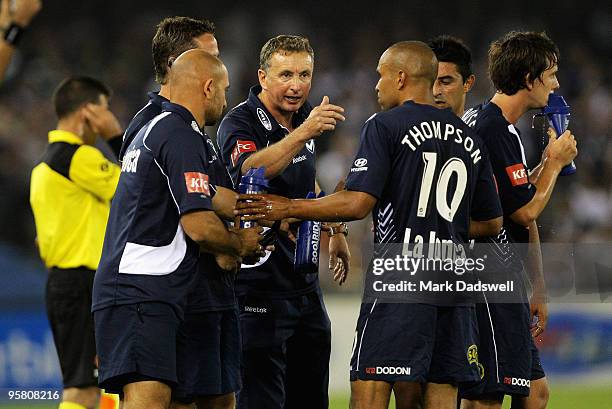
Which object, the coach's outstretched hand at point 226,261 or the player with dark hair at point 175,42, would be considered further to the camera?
the player with dark hair at point 175,42

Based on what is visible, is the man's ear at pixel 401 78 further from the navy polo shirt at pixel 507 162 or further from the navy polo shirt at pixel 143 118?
the navy polo shirt at pixel 143 118

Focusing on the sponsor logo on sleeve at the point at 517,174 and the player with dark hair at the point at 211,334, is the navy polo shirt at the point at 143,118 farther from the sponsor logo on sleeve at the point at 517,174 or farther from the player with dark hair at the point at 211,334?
the sponsor logo on sleeve at the point at 517,174

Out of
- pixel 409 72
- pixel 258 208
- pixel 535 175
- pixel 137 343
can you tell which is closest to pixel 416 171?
pixel 409 72

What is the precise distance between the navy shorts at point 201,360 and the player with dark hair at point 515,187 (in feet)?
5.08

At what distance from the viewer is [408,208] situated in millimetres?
5207

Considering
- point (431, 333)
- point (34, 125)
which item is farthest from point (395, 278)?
point (34, 125)

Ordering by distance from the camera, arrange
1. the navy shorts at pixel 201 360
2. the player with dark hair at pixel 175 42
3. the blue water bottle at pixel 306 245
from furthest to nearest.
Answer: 1. the player with dark hair at pixel 175 42
2. the blue water bottle at pixel 306 245
3. the navy shorts at pixel 201 360

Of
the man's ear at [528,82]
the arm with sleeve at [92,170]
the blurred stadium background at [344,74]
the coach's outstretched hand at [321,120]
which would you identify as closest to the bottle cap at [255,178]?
the coach's outstretched hand at [321,120]

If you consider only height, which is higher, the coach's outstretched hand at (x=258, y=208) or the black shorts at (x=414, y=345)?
the coach's outstretched hand at (x=258, y=208)

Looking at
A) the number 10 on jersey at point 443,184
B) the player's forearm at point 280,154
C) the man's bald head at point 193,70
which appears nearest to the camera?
the man's bald head at point 193,70

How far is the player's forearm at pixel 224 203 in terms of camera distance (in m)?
5.16

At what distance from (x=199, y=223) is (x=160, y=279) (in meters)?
0.34

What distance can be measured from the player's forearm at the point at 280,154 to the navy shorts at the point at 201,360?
0.93m

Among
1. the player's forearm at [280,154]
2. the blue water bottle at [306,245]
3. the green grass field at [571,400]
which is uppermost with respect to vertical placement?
the player's forearm at [280,154]
